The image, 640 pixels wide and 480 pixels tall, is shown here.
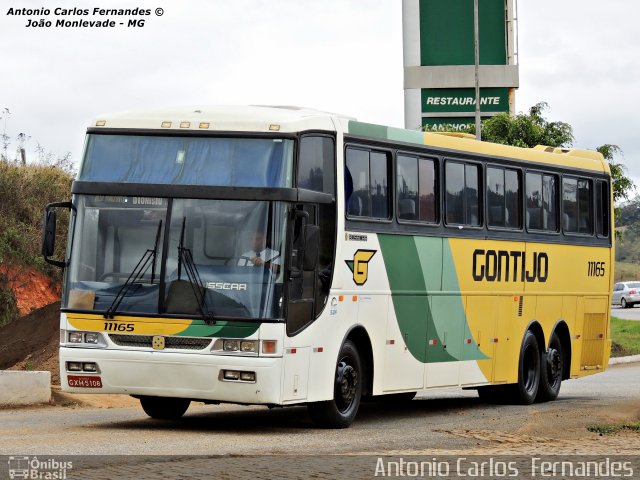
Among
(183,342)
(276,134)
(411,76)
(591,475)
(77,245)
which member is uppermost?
(411,76)

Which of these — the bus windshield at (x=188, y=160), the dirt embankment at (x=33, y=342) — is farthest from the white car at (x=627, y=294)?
the bus windshield at (x=188, y=160)

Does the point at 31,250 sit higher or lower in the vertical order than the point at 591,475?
higher

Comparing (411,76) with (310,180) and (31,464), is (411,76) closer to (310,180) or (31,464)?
(310,180)

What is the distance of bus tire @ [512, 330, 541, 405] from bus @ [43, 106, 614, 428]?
2.88 meters

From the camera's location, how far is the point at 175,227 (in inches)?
610

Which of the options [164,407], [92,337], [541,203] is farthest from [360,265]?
[541,203]

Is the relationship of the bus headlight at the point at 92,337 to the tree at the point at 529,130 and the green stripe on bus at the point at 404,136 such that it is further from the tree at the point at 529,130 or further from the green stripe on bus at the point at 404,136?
the tree at the point at 529,130

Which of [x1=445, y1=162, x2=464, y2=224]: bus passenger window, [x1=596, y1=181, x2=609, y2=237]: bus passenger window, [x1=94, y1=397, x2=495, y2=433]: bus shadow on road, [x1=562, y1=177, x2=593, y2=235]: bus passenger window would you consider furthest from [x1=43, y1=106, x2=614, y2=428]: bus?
[x1=596, y1=181, x2=609, y2=237]: bus passenger window

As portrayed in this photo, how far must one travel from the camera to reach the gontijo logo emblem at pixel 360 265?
1672 centimetres

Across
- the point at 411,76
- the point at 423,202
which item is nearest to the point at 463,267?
the point at 423,202

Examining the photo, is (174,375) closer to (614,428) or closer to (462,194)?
(614,428)

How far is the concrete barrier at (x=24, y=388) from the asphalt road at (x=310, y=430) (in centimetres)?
23

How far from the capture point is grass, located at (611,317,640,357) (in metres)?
37.5

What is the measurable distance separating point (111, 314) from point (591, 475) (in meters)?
5.80
